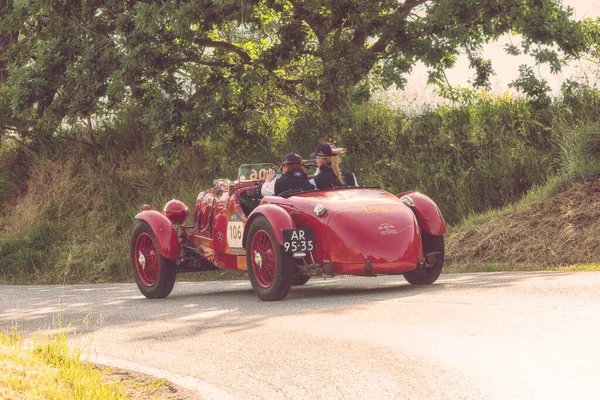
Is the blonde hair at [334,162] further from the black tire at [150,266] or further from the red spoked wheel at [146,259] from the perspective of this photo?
the red spoked wheel at [146,259]

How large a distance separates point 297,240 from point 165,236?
2.71 metres

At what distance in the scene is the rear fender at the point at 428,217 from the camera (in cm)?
1184

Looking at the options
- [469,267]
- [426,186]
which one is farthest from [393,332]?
[426,186]

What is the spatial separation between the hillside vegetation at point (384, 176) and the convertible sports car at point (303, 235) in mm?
2114

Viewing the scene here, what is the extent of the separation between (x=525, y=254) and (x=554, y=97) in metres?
5.98

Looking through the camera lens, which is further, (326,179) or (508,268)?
(508,268)

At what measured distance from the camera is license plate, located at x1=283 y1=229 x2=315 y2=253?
36.0ft

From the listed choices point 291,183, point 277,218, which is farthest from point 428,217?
point 277,218

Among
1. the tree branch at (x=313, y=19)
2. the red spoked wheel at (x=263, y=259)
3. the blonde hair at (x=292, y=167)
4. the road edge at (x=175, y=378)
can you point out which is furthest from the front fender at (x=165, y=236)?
the tree branch at (x=313, y=19)

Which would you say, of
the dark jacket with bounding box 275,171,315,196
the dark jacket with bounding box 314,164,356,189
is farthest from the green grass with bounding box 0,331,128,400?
the dark jacket with bounding box 314,164,356,189

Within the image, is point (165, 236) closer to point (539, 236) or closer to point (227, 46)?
point (539, 236)

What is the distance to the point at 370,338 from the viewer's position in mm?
8469

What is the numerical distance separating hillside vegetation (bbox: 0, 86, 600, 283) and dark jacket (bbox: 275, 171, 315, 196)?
3519mm

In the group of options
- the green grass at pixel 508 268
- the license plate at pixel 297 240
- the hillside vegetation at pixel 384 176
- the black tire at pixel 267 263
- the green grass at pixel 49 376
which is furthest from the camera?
the hillside vegetation at pixel 384 176
